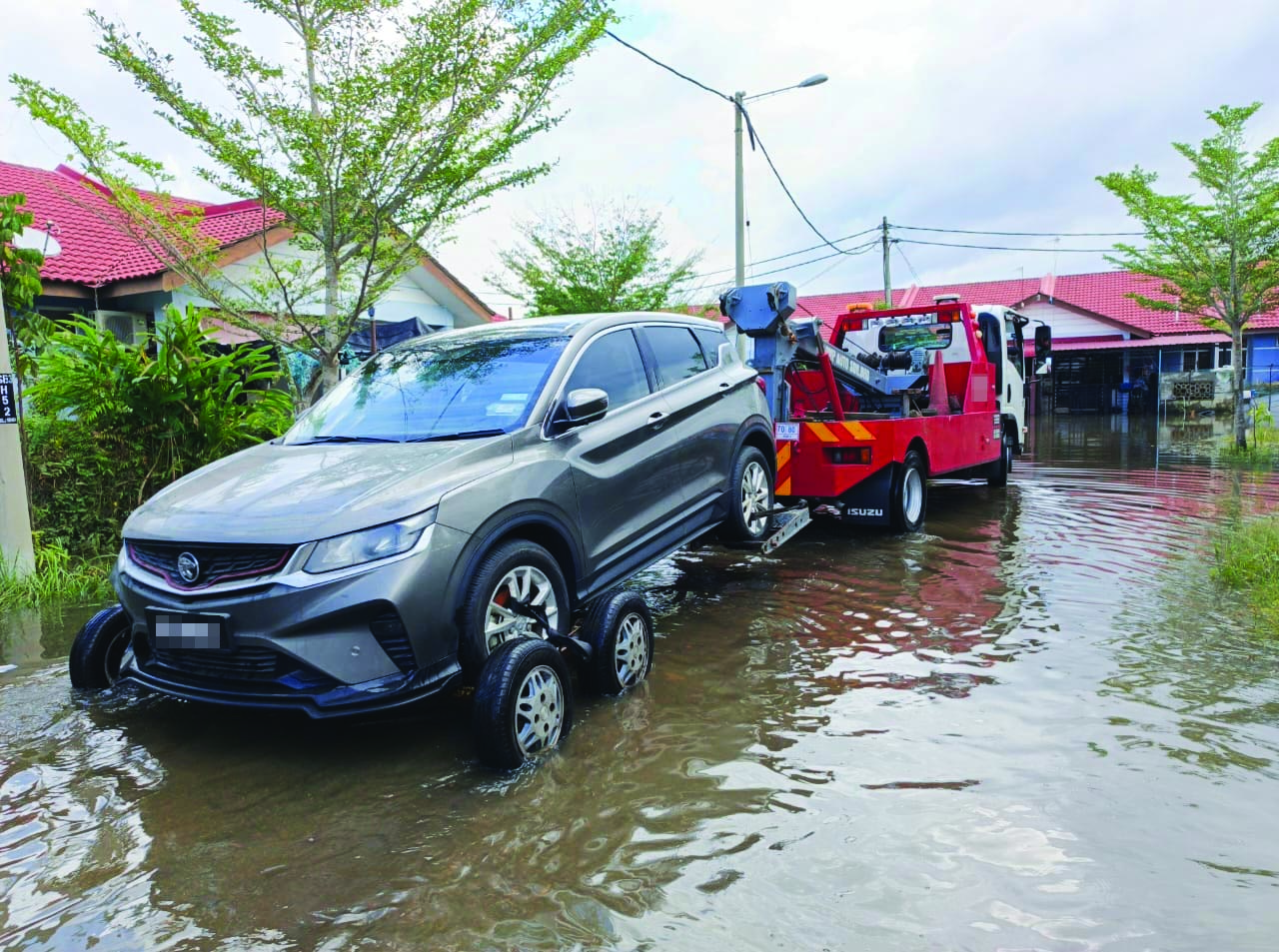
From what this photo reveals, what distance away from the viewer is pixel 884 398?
1016cm

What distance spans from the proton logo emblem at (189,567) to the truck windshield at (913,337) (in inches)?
347

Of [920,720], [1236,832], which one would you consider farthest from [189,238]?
[1236,832]

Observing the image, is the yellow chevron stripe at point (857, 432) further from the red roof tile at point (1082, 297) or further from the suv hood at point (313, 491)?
the red roof tile at point (1082, 297)

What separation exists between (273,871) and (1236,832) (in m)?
3.29

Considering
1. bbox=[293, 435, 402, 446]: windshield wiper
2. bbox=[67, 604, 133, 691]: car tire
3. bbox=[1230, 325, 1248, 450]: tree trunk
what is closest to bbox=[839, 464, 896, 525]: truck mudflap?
bbox=[293, 435, 402, 446]: windshield wiper

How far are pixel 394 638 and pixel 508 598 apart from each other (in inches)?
24.8

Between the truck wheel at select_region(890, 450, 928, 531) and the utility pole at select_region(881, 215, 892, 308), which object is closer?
the truck wheel at select_region(890, 450, 928, 531)

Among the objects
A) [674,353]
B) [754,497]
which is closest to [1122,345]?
[754,497]

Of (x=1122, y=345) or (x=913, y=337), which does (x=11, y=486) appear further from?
(x=1122, y=345)

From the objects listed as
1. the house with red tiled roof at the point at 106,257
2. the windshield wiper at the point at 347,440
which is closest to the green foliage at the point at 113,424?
the windshield wiper at the point at 347,440

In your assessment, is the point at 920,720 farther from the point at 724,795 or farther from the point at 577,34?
the point at 577,34

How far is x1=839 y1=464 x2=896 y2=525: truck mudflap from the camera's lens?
859 cm

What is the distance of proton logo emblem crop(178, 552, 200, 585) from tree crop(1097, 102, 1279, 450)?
58.9 feet

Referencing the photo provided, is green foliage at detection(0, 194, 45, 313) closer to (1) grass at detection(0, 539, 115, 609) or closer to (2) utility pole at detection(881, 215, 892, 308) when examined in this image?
(1) grass at detection(0, 539, 115, 609)
